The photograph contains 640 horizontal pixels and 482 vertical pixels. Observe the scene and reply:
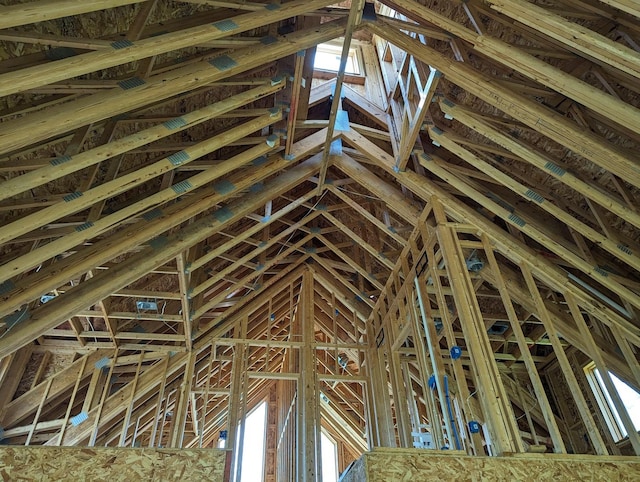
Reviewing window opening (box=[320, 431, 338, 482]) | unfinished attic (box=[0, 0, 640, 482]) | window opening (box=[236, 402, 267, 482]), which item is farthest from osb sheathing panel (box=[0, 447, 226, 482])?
window opening (box=[320, 431, 338, 482])

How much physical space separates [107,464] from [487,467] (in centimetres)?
343

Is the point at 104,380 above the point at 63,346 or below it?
below

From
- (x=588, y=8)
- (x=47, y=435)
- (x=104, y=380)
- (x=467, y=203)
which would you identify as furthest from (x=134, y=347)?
(x=588, y=8)

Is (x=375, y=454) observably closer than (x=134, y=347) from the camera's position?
Yes

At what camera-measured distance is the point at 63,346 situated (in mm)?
7758

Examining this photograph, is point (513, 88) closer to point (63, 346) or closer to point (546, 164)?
point (546, 164)

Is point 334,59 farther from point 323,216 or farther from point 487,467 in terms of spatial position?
point 487,467

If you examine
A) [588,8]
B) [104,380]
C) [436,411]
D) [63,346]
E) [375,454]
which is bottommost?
[375,454]

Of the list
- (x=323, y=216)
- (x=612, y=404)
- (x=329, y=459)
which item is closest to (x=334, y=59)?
(x=323, y=216)

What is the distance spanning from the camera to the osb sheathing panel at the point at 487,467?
12.9ft

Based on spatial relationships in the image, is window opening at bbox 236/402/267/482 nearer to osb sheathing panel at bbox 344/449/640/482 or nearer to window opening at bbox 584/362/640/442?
window opening at bbox 584/362/640/442

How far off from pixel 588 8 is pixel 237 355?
25.3 feet

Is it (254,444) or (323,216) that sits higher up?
(323,216)

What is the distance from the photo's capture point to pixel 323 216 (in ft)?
29.8
